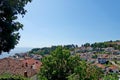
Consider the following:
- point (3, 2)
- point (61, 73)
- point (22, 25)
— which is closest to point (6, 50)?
point (22, 25)

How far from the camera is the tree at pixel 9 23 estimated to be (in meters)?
23.3

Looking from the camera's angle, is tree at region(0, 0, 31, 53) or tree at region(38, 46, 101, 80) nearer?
tree at region(0, 0, 31, 53)

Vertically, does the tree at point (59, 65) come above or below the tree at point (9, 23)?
below

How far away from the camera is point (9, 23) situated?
2405 centimetres

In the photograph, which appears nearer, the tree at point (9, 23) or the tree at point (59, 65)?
the tree at point (9, 23)

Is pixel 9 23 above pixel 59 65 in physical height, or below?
above

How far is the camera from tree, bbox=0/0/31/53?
23.3m

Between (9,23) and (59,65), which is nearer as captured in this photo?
(9,23)

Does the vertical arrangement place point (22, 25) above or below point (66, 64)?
above

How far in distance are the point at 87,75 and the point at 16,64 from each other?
30.9 meters

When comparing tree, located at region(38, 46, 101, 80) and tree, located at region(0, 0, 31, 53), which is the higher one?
tree, located at region(0, 0, 31, 53)

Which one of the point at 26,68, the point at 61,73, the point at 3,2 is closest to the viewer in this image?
the point at 3,2

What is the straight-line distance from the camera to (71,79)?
81.2 ft

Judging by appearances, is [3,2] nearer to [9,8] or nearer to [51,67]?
A: [9,8]
